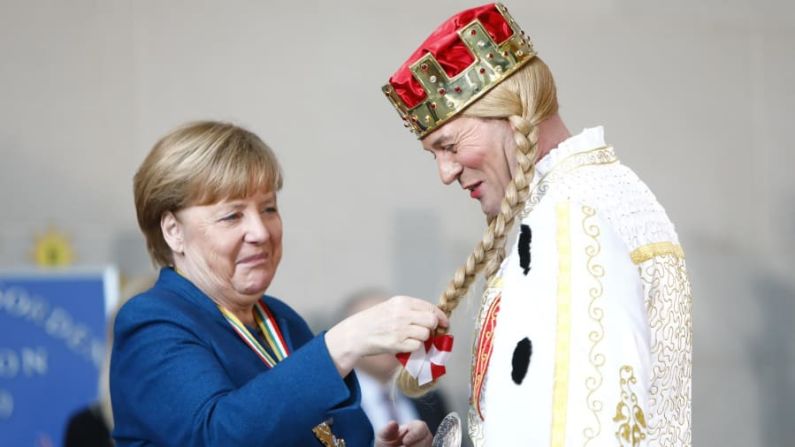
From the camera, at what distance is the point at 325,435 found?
91.4 inches

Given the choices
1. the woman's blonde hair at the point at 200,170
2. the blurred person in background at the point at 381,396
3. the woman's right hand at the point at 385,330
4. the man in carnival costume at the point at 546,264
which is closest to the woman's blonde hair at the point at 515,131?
the man in carnival costume at the point at 546,264

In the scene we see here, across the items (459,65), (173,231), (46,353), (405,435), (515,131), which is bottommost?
(405,435)

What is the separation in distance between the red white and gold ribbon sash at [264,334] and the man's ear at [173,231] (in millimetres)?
148

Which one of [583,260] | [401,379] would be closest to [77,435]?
[401,379]

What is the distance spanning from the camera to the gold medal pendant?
2.30 m

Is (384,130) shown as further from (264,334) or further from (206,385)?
(206,385)

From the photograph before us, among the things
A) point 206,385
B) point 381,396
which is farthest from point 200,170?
point 381,396

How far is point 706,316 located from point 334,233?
5.36 feet

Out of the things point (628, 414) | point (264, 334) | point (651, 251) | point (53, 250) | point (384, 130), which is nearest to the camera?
point (628, 414)

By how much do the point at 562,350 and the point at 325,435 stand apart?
0.69m

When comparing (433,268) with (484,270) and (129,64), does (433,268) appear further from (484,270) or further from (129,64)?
(484,270)

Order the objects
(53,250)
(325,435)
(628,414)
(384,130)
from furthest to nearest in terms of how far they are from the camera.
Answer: (384,130) < (53,250) < (325,435) < (628,414)

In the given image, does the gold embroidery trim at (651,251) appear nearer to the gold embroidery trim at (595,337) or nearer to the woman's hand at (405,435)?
the gold embroidery trim at (595,337)

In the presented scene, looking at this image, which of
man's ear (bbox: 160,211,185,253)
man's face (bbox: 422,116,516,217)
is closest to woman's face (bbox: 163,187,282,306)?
man's ear (bbox: 160,211,185,253)
